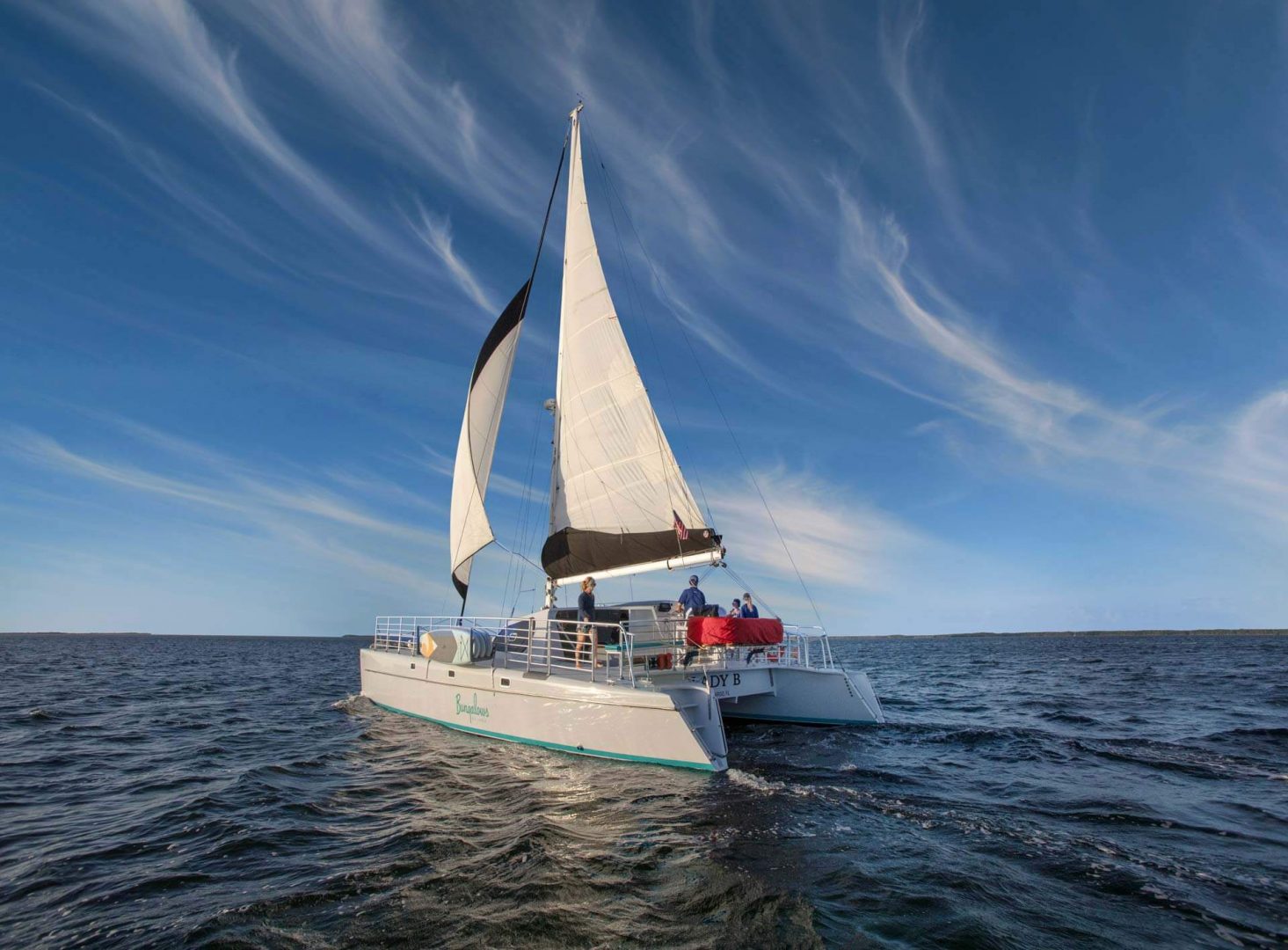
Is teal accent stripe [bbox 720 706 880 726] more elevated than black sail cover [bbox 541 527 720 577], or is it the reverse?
black sail cover [bbox 541 527 720 577]

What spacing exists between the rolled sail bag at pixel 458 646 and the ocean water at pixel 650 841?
4.87ft

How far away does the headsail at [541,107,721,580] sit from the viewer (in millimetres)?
13727

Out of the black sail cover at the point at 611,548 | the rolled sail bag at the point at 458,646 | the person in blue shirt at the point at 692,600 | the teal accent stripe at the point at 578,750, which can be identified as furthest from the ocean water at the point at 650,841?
the black sail cover at the point at 611,548

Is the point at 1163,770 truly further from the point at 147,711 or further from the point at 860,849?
the point at 147,711

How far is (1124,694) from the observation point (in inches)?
838

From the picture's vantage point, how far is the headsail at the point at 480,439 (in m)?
14.8

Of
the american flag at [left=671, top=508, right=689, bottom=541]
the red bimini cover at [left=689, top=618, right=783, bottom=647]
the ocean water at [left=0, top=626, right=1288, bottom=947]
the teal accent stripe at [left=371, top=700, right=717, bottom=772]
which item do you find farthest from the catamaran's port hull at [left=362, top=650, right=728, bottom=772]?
the american flag at [left=671, top=508, right=689, bottom=541]

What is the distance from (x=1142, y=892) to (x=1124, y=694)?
2005cm

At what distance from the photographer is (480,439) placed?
16047 millimetres

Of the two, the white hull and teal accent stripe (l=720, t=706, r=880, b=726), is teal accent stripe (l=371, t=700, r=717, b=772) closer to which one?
the white hull

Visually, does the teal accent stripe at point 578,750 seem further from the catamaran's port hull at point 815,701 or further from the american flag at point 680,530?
the american flag at point 680,530

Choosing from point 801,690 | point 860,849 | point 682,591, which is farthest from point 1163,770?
point 682,591

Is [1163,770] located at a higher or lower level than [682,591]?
lower

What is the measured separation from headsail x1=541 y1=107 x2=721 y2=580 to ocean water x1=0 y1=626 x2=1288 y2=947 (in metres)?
4.20
